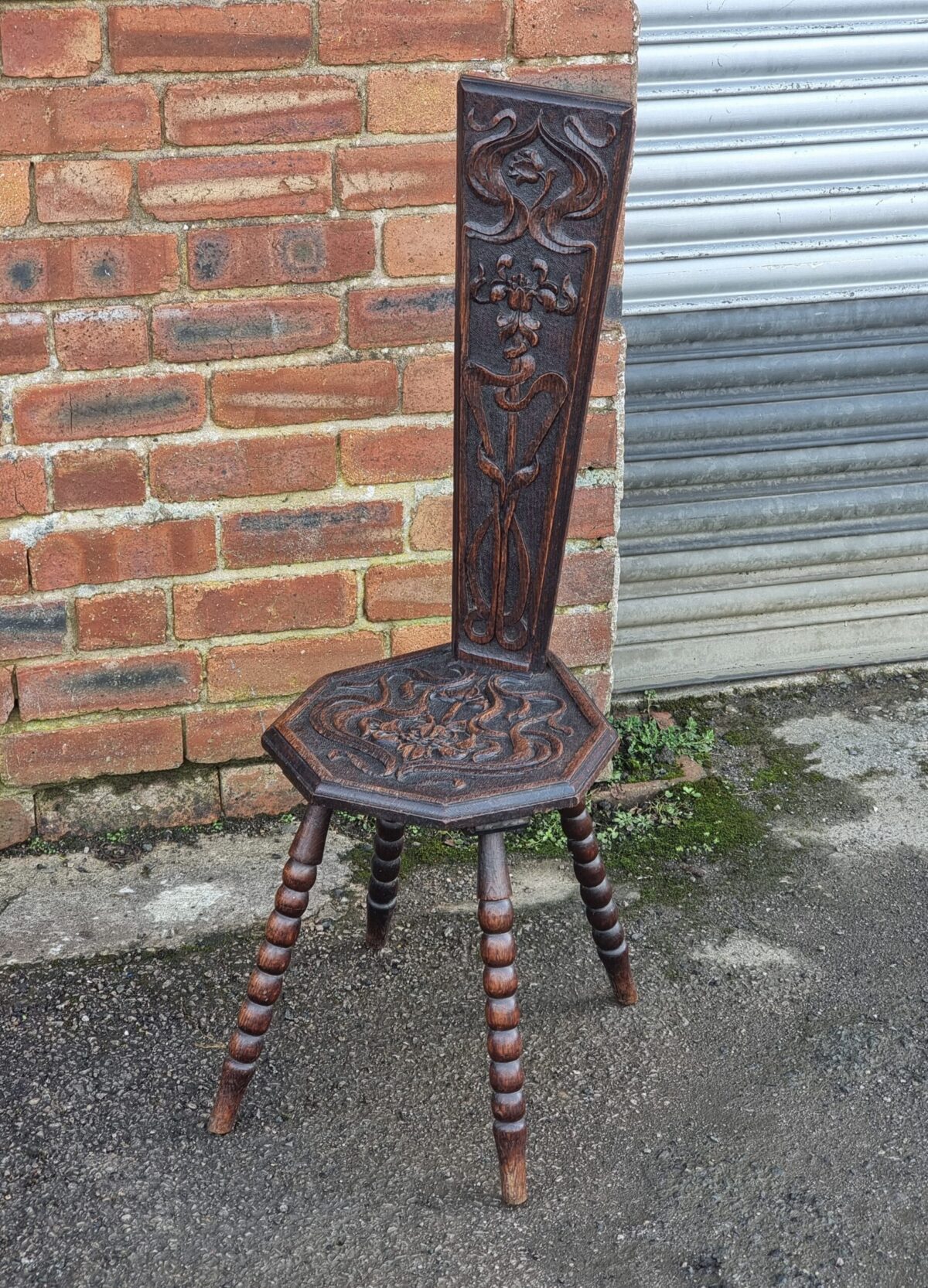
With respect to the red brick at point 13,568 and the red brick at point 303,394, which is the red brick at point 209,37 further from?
the red brick at point 13,568

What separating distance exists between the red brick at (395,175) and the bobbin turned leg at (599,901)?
1.17 meters

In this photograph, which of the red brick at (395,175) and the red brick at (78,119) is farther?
the red brick at (395,175)

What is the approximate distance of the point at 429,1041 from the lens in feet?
8.04

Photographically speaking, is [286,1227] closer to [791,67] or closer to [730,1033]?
[730,1033]

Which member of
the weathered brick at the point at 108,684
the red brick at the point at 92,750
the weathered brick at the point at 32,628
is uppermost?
the weathered brick at the point at 32,628

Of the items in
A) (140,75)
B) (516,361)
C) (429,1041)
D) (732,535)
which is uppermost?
(140,75)

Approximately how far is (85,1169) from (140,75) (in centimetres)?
184

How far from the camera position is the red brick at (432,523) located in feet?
9.37

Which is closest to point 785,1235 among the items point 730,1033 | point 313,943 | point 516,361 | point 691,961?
point 730,1033

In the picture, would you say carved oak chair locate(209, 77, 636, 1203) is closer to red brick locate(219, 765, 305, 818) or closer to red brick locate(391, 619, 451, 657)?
red brick locate(391, 619, 451, 657)

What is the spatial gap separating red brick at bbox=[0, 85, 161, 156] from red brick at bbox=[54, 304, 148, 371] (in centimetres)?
29


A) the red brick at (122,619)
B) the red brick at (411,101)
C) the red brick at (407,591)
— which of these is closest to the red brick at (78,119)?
the red brick at (411,101)

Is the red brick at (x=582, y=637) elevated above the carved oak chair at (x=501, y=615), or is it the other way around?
the carved oak chair at (x=501, y=615)

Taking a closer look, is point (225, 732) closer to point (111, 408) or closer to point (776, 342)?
point (111, 408)
